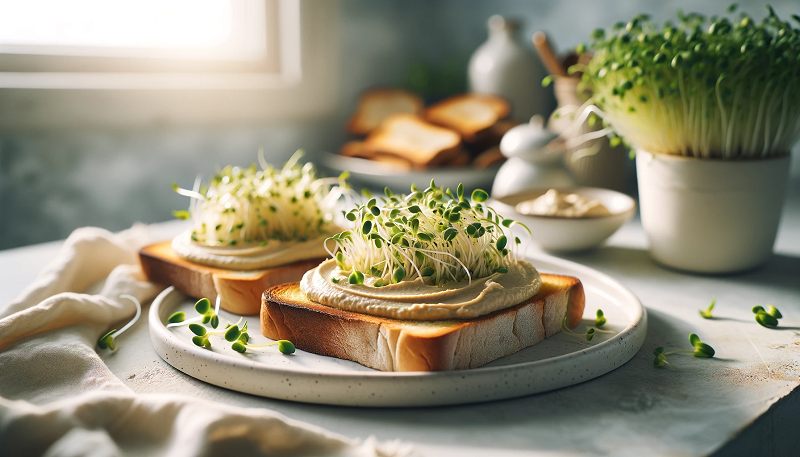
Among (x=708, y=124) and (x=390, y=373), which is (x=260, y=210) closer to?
(x=390, y=373)

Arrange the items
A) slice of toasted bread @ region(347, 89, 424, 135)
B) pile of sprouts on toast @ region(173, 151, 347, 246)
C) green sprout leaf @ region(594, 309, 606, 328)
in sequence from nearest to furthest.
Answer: green sprout leaf @ region(594, 309, 606, 328) → pile of sprouts on toast @ region(173, 151, 347, 246) → slice of toasted bread @ region(347, 89, 424, 135)

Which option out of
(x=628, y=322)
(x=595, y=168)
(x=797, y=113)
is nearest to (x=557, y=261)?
(x=628, y=322)

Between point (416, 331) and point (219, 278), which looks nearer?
→ point (416, 331)

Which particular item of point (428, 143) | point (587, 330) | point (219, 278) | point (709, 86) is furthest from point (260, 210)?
point (428, 143)

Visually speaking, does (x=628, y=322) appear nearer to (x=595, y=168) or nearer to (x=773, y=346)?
(x=773, y=346)

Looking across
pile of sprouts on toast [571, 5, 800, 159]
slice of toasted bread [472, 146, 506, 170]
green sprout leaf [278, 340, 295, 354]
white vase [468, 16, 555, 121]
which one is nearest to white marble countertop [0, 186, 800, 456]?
green sprout leaf [278, 340, 295, 354]

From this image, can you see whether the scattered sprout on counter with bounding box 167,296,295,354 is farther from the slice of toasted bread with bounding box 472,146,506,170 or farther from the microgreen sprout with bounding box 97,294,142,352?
the slice of toasted bread with bounding box 472,146,506,170
